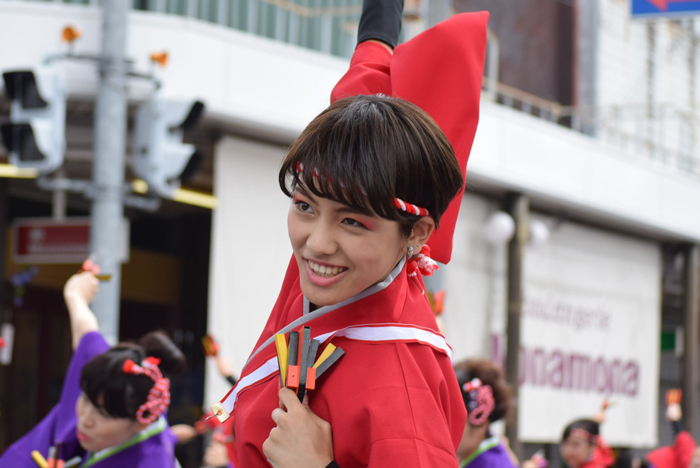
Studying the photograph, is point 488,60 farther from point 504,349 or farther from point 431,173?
point 431,173

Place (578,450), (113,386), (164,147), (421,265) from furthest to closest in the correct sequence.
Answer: (578,450), (164,147), (113,386), (421,265)

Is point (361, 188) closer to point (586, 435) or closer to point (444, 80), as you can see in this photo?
point (444, 80)

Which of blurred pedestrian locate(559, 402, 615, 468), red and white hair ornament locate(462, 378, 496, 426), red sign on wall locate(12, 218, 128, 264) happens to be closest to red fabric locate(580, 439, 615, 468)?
blurred pedestrian locate(559, 402, 615, 468)

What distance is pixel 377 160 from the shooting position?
1.41 metres

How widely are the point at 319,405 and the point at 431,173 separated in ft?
1.39

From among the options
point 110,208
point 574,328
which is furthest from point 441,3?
point 574,328

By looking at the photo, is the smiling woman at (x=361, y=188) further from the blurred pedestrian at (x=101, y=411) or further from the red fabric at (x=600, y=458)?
the red fabric at (x=600, y=458)

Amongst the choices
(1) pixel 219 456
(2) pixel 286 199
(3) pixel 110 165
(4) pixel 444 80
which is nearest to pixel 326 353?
(4) pixel 444 80

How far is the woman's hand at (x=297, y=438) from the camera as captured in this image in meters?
1.41

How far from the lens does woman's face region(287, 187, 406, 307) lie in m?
1.44

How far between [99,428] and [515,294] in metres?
7.93

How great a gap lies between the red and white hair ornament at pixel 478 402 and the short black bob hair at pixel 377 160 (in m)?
2.30

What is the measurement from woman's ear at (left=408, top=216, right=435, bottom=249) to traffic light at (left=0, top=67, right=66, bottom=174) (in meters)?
4.23

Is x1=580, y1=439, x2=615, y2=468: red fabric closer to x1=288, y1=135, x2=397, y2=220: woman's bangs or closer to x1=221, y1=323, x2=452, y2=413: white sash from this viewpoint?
x1=221, y1=323, x2=452, y2=413: white sash
